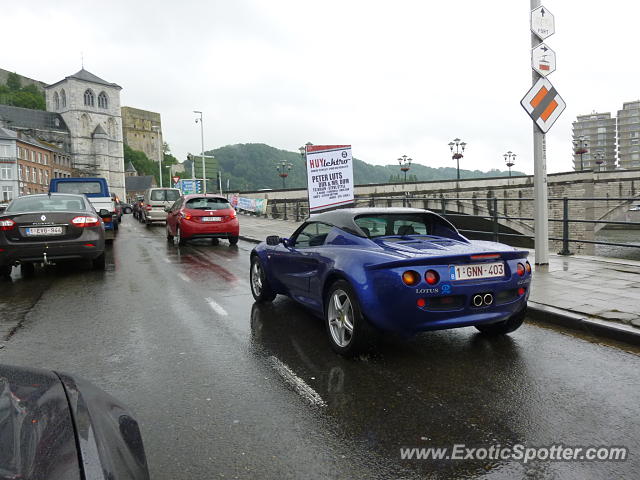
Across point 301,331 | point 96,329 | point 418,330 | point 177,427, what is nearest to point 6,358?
point 96,329

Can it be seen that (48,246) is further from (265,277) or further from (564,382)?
(564,382)

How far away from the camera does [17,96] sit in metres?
118

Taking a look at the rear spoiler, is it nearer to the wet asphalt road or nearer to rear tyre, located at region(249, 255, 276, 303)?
the wet asphalt road

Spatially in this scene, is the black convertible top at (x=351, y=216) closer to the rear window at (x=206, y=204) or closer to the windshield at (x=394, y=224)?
the windshield at (x=394, y=224)

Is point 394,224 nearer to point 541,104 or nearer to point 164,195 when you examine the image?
point 541,104

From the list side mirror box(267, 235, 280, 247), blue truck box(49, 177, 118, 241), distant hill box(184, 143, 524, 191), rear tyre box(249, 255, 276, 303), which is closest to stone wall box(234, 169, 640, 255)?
blue truck box(49, 177, 118, 241)

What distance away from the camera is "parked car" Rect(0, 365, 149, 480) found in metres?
1.36

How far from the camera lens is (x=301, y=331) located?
5.45 m

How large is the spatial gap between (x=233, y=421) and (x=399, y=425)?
105 centimetres

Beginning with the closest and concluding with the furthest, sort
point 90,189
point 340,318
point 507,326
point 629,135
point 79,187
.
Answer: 1. point 340,318
2. point 507,326
3. point 79,187
4. point 90,189
5. point 629,135

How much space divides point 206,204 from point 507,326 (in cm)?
1164

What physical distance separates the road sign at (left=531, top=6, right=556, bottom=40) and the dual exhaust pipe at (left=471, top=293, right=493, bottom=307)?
608 cm

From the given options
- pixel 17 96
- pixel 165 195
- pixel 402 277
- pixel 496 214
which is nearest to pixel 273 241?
pixel 402 277

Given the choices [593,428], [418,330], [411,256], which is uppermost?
[411,256]
